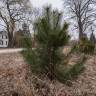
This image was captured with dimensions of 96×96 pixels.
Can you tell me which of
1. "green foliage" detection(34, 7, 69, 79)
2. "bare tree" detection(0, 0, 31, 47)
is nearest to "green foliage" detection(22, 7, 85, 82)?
"green foliage" detection(34, 7, 69, 79)

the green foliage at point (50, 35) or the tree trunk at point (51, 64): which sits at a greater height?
the green foliage at point (50, 35)

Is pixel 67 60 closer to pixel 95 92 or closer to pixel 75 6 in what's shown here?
pixel 95 92

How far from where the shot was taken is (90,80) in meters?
7.23

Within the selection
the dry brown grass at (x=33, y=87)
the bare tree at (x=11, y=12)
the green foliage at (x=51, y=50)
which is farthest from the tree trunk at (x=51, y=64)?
the bare tree at (x=11, y=12)

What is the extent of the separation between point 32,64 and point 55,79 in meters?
0.65

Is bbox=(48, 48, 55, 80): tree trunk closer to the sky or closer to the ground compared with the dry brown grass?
closer to the sky

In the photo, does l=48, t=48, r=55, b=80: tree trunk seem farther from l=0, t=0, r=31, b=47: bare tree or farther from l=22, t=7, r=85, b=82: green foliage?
l=0, t=0, r=31, b=47: bare tree

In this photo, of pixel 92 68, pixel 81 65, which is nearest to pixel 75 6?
pixel 92 68

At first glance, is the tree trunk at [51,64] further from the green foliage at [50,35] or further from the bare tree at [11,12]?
the bare tree at [11,12]

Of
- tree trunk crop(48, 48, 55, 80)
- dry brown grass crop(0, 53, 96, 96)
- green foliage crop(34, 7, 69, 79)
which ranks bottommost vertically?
dry brown grass crop(0, 53, 96, 96)

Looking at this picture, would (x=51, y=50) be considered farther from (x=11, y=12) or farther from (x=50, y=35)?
(x=11, y=12)

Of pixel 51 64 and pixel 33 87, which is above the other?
pixel 51 64

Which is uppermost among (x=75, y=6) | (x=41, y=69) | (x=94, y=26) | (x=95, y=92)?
(x=75, y=6)

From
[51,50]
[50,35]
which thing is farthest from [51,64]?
[50,35]
